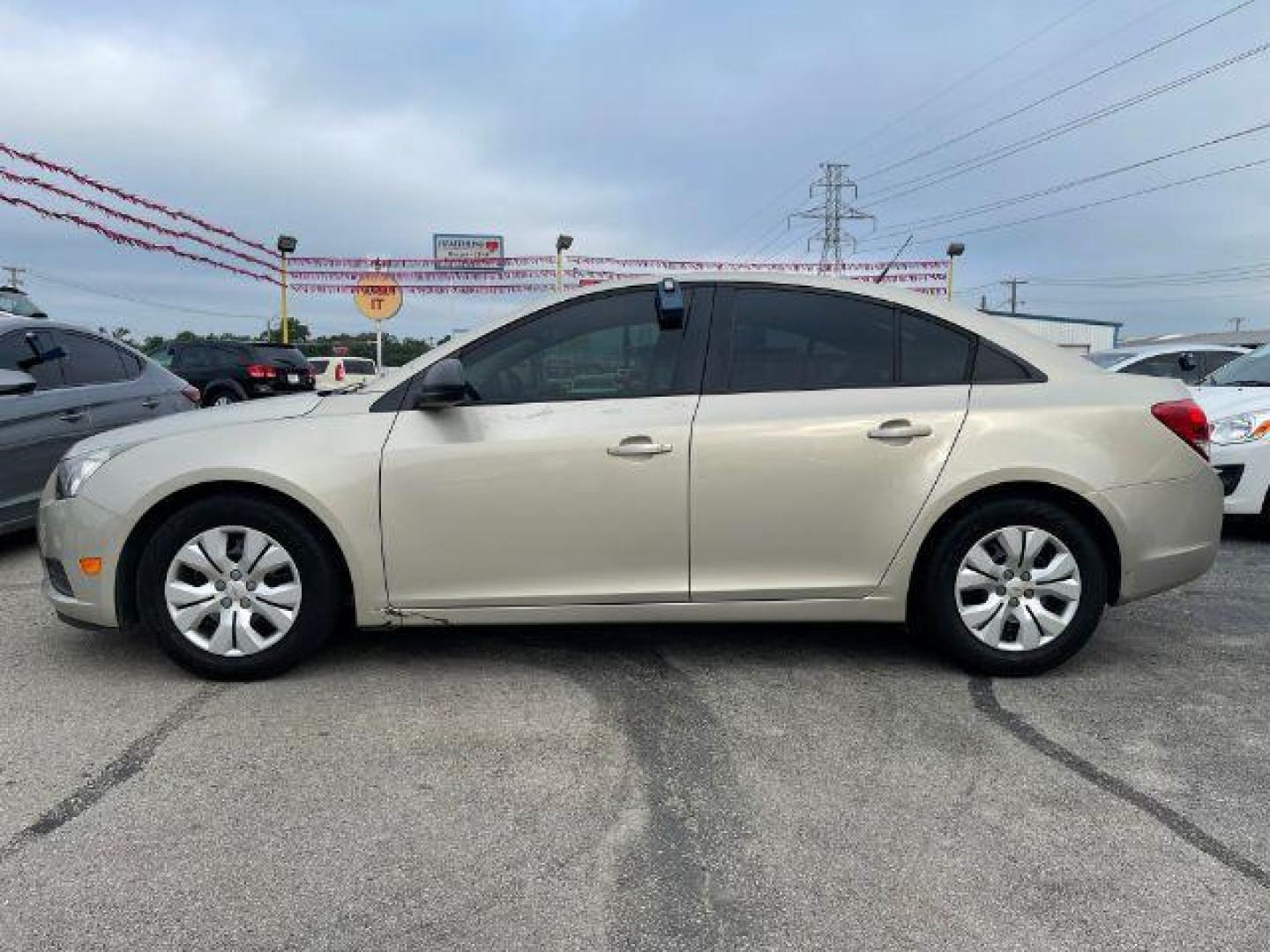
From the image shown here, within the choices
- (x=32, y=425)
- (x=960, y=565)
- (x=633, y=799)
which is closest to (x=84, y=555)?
(x=633, y=799)

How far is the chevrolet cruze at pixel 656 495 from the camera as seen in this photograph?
371cm

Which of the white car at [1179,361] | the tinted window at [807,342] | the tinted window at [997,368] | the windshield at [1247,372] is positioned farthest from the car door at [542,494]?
the white car at [1179,361]

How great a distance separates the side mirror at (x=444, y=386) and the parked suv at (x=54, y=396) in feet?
11.8

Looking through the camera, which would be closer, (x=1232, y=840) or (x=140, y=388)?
(x=1232, y=840)

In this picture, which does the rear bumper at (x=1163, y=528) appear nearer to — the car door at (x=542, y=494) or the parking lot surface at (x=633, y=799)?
the parking lot surface at (x=633, y=799)

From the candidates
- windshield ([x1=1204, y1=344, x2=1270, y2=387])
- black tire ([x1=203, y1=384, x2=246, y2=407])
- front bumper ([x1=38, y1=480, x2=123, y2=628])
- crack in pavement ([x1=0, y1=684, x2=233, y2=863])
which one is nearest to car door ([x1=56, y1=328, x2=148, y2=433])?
front bumper ([x1=38, y1=480, x2=123, y2=628])

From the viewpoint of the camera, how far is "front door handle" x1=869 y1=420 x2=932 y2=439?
3.75 meters

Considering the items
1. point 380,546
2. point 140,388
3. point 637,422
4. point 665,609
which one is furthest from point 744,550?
point 140,388

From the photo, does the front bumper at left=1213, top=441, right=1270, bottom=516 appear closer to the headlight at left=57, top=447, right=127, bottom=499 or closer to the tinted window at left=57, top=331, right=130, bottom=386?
the headlight at left=57, top=447, right=127, bottom=499

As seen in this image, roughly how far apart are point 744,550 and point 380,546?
143 centimetres

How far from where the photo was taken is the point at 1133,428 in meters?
3.83

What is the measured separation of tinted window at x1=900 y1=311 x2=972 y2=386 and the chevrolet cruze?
0.01 meters

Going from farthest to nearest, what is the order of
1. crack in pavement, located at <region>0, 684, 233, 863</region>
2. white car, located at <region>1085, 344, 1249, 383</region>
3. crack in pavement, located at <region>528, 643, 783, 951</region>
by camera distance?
white car, located at <region>1085, 344, 1249, 383</region> → crack in pavement, located at <region>0, 684, 233, 863</region> → crack in pavement, located at <region>528, 643, 783, 951</region>

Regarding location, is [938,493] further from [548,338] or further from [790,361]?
[548,338]
